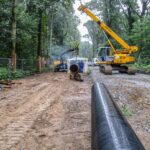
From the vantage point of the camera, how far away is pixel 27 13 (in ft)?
83.7

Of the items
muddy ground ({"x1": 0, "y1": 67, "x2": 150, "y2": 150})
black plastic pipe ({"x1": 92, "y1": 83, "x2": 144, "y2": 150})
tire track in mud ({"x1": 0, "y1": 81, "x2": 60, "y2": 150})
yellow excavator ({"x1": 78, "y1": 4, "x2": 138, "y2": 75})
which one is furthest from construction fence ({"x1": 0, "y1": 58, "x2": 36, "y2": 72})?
black plastic pipe ({"x1": 92, "y1": 83, "x2": 144, "y2": 150})

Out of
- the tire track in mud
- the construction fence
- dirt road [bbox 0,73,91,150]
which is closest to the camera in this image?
dirt road [bbox 0,73,91,150]

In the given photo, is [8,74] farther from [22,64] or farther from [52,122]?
[52,122]

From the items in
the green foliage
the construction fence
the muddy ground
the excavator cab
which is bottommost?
the muddy ground

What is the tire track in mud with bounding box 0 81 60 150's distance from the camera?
557cm

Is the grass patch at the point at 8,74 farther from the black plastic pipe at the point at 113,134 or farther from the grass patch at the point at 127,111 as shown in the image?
the black plastic pipe at the point at 113,134

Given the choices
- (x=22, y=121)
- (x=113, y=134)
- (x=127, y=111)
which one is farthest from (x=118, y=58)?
(x=113, y=134)

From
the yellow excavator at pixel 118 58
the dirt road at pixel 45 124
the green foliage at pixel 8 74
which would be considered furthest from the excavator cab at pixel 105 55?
the dirt road at pixel 45 124

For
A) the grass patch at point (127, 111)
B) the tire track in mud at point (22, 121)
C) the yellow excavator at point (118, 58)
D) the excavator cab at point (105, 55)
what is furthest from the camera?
the excavator cab at point (105, 55)

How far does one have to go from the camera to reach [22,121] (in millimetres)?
7039

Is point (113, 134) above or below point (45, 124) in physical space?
above

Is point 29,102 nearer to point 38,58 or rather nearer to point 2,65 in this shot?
point 2,65

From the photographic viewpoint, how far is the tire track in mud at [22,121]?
5.57 meters

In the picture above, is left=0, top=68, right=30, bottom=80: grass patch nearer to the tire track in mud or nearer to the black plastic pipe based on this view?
the tire track in mud
